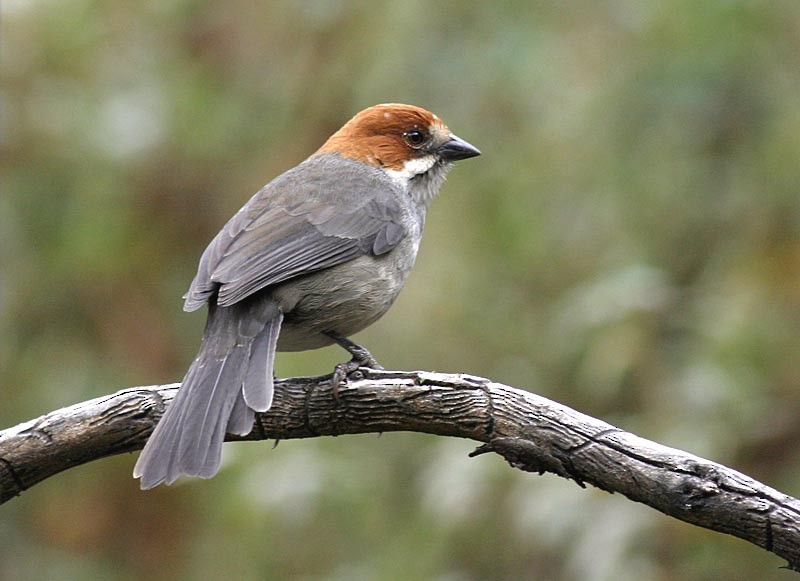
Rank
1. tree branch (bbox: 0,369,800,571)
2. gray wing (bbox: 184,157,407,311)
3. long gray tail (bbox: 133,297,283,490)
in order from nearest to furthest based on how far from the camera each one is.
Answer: tree branch (bbox: 0,369,800,571), long gray tail (bbox: 133,297,283,490), gray wing (bbox: 184,157,407,311)

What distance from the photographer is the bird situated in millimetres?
3596

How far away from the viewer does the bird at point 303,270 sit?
3596mm

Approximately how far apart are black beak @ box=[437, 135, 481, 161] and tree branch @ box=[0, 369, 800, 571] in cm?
188

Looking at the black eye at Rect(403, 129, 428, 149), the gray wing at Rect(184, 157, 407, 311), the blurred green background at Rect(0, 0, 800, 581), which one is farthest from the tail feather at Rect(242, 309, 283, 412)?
the black eye at Rect(403, 129, 428, 149)

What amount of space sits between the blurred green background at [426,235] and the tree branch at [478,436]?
1.01 metres

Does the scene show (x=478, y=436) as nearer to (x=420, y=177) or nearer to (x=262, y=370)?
(x=262, y=370)

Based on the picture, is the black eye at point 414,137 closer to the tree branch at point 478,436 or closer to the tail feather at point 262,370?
the tail feather at point 262,370

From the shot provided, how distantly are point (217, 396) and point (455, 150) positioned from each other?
205 centimetres

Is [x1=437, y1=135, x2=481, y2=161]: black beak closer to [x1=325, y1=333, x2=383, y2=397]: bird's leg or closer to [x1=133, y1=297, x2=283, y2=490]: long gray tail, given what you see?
[x1=325, y1=333, x2=383, y2=397]: bird's leg

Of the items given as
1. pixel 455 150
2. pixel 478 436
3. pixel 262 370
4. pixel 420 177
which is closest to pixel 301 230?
pixel 262 370

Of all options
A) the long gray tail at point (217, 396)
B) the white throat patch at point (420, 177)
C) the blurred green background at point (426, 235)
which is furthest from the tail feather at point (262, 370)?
the white throat patch at point (420, 177)

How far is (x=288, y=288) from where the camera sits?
168 inches

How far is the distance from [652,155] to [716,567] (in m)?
2.49

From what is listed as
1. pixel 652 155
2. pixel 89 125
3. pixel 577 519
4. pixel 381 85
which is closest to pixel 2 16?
pixel 89 125
